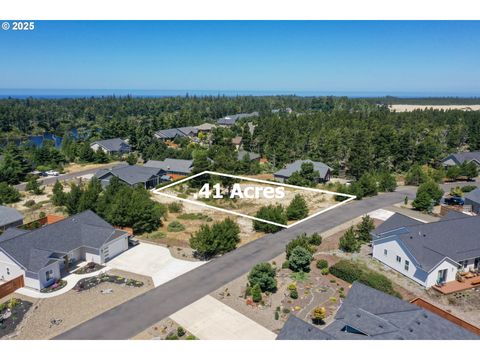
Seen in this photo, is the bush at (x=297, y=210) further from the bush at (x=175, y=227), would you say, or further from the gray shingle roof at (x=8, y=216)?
the gray shingle roof at (x=8, y=216)

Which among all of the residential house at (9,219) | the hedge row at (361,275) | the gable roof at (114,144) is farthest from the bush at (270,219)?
the gable roof at (114,144)

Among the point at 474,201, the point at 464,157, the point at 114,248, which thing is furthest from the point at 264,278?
the point at 464,157

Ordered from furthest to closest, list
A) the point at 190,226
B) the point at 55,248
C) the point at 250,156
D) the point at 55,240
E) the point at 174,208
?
the point at 250,156 → the point at 174,208 → the point at 190,226 → the point at 55,240 → the point at 55,248

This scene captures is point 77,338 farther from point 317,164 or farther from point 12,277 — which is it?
point 317,164

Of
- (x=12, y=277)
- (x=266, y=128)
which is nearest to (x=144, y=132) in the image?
(x=266, y=128)

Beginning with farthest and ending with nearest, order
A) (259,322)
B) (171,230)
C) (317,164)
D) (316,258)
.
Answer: (317,164) → (171,230) → (316,258) → (259,322)

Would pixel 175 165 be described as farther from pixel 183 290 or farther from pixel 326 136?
pixel 183 290
